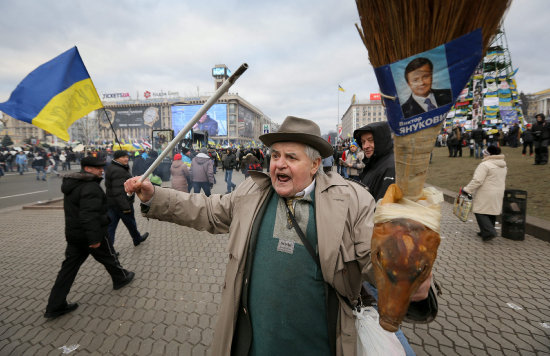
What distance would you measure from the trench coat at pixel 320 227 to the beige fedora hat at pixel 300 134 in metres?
0.23

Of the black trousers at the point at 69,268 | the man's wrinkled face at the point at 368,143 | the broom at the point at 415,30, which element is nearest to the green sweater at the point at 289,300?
the broom at the point at 415,30

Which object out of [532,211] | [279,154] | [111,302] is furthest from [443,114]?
[532,211]

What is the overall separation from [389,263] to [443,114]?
459 mm

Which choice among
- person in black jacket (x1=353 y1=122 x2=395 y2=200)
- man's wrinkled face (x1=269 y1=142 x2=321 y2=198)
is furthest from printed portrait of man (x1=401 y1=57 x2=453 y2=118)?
person in black jacket (x1=353 y1=122 x2=395 y2=200)

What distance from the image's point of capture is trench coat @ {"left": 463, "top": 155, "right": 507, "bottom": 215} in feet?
17.4

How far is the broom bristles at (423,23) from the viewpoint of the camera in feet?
2.29

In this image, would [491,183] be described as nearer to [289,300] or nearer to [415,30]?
[289,300]

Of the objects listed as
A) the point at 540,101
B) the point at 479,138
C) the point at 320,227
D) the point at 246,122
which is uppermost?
the point at 540,101

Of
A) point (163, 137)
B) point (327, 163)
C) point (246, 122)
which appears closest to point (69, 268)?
point (327, 163)

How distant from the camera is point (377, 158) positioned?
3.19 m

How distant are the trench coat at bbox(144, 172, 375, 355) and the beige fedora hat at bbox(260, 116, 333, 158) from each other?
228mm

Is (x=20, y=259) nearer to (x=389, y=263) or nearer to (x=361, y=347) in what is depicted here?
(x=361, y=347)

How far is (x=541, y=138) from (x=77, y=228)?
14.2 meters

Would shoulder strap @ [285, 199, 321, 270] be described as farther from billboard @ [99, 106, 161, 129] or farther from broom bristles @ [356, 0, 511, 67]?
billboard @ [99, 106, 161, 129]
